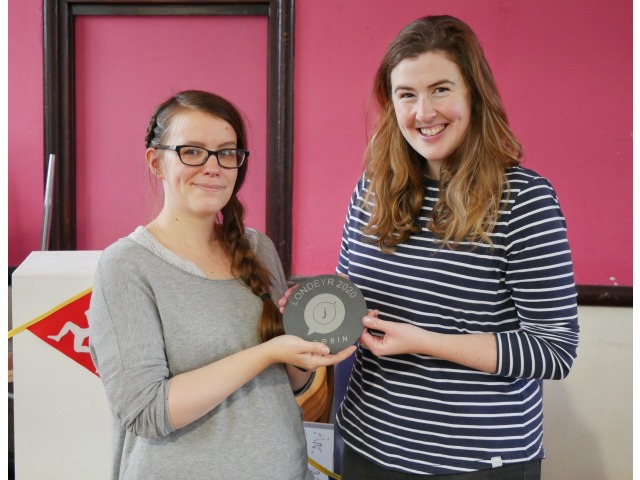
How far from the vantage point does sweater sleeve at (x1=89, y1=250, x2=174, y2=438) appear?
1059mm

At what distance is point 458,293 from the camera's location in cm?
117

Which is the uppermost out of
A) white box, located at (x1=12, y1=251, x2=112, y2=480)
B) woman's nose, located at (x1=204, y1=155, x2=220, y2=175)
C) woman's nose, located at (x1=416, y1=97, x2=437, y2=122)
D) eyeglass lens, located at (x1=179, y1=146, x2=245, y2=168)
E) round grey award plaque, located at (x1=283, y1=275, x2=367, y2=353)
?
woman's nose, located at (x1=416, y1=97, x2=437, y2=122)

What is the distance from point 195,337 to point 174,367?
6 centimetres

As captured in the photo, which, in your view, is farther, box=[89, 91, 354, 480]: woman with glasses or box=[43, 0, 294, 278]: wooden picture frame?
box=[43, 0, 294, 278]: wooden picture frame

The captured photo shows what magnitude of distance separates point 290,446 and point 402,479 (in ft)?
0.74

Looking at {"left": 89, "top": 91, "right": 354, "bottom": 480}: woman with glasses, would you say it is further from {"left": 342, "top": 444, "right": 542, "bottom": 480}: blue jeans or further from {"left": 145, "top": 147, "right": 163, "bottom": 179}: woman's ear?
{"left": 342, "top": 444, "right": 542, "bottom": 480}: blue jeans

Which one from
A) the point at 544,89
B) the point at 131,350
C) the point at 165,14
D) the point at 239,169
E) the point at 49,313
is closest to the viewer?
the point at 131,350

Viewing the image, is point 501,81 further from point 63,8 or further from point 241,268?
point 63,8

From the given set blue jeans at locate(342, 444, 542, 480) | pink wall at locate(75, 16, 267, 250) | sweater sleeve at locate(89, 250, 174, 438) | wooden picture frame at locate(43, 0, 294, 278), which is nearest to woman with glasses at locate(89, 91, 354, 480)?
sweater sleeve at locate(89, 250, 174, 438)

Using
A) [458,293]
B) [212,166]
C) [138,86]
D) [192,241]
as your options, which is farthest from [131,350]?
[138,86]

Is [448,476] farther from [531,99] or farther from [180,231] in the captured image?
[531,99]

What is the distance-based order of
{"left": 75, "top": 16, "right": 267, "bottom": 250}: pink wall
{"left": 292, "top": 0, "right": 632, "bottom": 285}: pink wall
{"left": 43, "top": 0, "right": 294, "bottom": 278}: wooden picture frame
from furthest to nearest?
1. {"left": 75, "top": 16, "right": 267, "bottom": 250}: pink wall
2. {"left": 43, "top": 0, "right": 294, "bottom": 278}: wooden picture frame
3. {"left": 292, "top": 0, "right": 632, "bottom": 285}: pink wall

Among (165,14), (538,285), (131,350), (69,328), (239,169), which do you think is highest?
(165,14)

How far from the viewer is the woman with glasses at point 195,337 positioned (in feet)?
3.51
